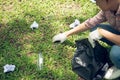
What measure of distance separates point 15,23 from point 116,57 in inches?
65.3

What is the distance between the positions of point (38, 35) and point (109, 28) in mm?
1040

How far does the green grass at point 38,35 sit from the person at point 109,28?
0.79ft

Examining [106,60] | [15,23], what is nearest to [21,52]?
[15,23]

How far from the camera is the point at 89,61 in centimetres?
315

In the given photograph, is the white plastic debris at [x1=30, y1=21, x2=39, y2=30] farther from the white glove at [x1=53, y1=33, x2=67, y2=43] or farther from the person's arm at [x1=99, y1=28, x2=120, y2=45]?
the person's arm at [x1=99, y1=28, x2=120, y2=45]

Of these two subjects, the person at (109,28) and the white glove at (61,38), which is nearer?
the person at (109,28)

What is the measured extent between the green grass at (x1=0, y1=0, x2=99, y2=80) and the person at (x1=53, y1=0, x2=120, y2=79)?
242mm

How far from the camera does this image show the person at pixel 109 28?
8.63 ft

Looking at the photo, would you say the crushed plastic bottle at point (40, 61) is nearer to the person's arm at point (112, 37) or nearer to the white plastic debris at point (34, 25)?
the white plastic debris at point (34, 25)

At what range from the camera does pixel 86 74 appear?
3.17 meters

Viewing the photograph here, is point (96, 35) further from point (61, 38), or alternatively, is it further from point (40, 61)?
point (40, 61)

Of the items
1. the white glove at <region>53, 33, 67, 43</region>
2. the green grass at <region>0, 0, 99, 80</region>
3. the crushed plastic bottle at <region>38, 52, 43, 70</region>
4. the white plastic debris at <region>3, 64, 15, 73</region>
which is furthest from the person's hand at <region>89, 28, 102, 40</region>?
the white plastic debris at <region>3, 64, 15, 73</region>

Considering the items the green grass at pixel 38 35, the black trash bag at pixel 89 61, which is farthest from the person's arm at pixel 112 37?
the green grass at pixel 38 35

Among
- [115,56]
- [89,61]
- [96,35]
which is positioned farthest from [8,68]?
[115,56]
